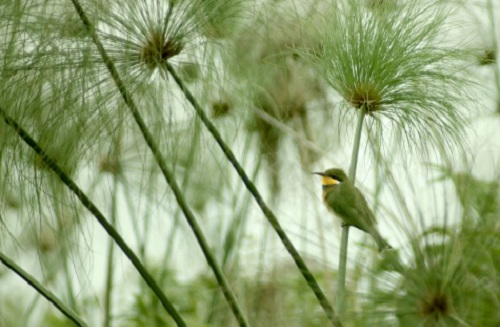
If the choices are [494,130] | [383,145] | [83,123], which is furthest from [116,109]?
[494,130]

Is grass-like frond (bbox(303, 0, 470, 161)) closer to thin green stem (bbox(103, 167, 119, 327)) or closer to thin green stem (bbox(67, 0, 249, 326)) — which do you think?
thin green stem (bbox(67, 0, 249, 326))

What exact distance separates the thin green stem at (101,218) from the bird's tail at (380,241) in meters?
0.42

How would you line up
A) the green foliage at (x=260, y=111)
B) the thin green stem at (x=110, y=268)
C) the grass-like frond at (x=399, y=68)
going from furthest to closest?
the thin green stem at (x=110, y=268)
the grass-like frond at (x=399, y=68)
the green foliage at (x=260, y=111)

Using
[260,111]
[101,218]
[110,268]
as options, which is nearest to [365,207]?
[260,111]

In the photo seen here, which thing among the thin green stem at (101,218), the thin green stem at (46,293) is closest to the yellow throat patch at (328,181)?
the thin green stem at (101,218)

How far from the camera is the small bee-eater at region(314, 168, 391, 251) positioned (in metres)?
2.54

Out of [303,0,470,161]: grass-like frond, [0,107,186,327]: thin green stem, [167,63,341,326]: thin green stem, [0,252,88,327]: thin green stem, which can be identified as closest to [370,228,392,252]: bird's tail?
[167,63,341,326]: thin green stem

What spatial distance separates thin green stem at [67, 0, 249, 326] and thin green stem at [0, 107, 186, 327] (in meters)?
0.11

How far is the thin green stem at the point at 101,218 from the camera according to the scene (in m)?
2.36

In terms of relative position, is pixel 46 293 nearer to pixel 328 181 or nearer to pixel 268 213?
pixel 268 213

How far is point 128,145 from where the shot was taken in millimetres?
3492

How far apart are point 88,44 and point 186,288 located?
179cm

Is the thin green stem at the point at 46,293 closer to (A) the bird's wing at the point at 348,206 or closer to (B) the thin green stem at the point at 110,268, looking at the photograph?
(A) the bird's wing at the point at 348,206

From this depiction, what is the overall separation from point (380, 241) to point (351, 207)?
361 millimetres
